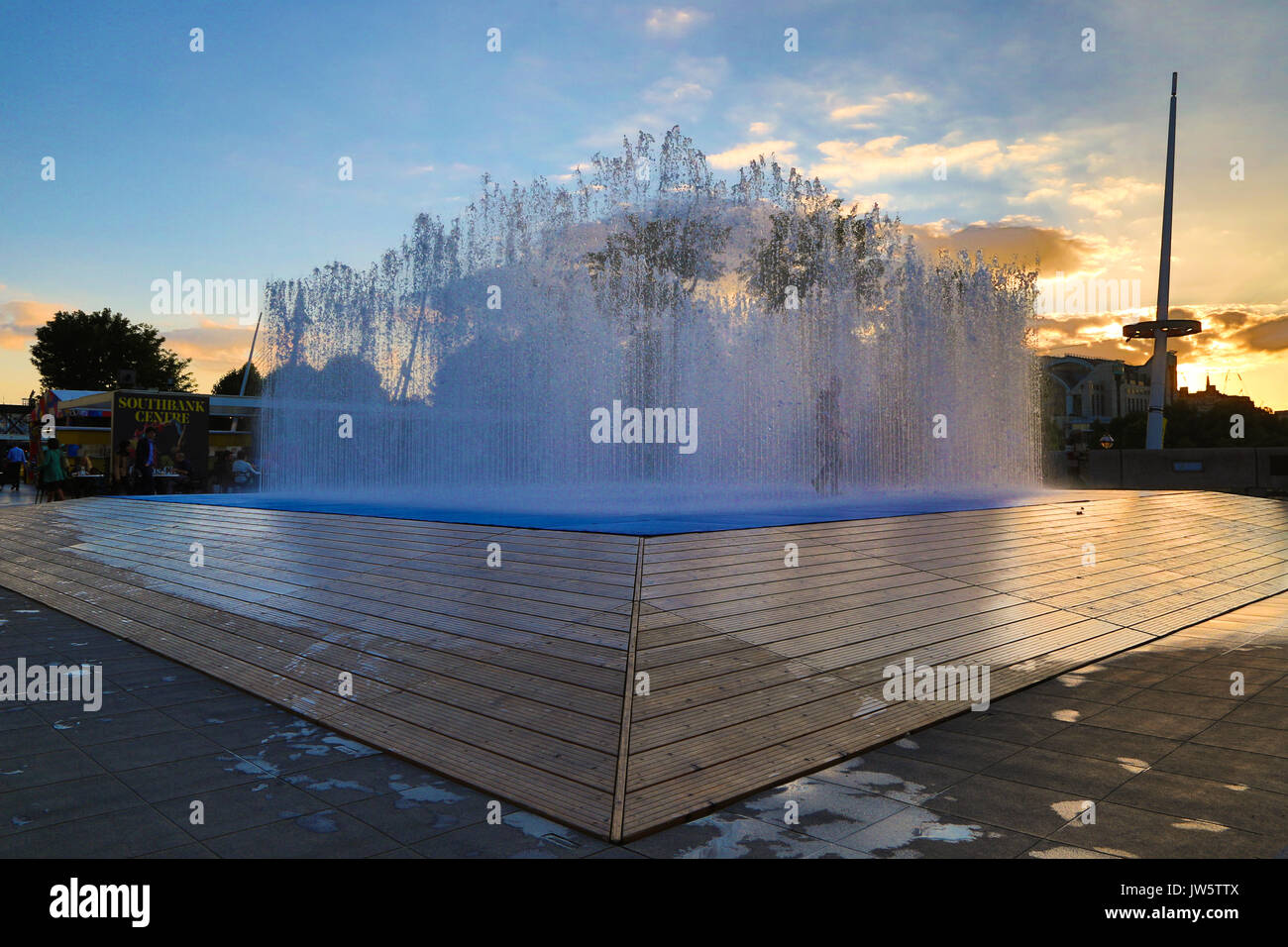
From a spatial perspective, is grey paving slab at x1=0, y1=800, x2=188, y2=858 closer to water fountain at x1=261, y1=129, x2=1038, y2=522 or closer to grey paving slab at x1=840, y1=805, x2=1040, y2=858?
grey paving slab at x1=840, y1=805, x2=1040, y2=858

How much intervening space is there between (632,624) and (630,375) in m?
13.4

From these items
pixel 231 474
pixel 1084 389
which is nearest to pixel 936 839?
pixel 231 474

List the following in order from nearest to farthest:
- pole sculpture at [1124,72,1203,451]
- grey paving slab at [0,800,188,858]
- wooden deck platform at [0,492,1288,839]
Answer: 1. grey paving slab at [0,800,188,858]
2. wooden deck platform at [0,492,1288,839]
3. pole sculpture at [1124,72,1203,451]

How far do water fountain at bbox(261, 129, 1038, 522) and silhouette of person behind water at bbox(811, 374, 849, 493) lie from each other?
0.14ft

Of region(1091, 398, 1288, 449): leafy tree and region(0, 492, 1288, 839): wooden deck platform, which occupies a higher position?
region(1091, 398, 1288, 449): leafy tree

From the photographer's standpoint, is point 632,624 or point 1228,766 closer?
point 1228,766

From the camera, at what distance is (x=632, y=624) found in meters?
5.10

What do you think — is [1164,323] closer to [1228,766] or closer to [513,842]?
[1228,766]

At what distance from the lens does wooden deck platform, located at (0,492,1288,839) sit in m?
4.06

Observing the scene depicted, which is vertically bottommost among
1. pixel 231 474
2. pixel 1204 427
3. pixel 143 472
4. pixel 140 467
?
pixel 231 474

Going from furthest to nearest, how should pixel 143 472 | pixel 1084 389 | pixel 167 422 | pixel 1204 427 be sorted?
pixel 1084 389, pixel 1204 427, pixel 167 422, pixel 143 472

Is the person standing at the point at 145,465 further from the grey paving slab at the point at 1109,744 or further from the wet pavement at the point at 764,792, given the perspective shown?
the grey paving slab at the point at 1109,744

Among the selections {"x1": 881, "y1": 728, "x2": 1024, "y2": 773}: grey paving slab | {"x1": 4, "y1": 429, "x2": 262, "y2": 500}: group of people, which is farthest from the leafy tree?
{"x1": 881, "y1": 728, "x2": 1024, "y2": 773}: grey paving slab
